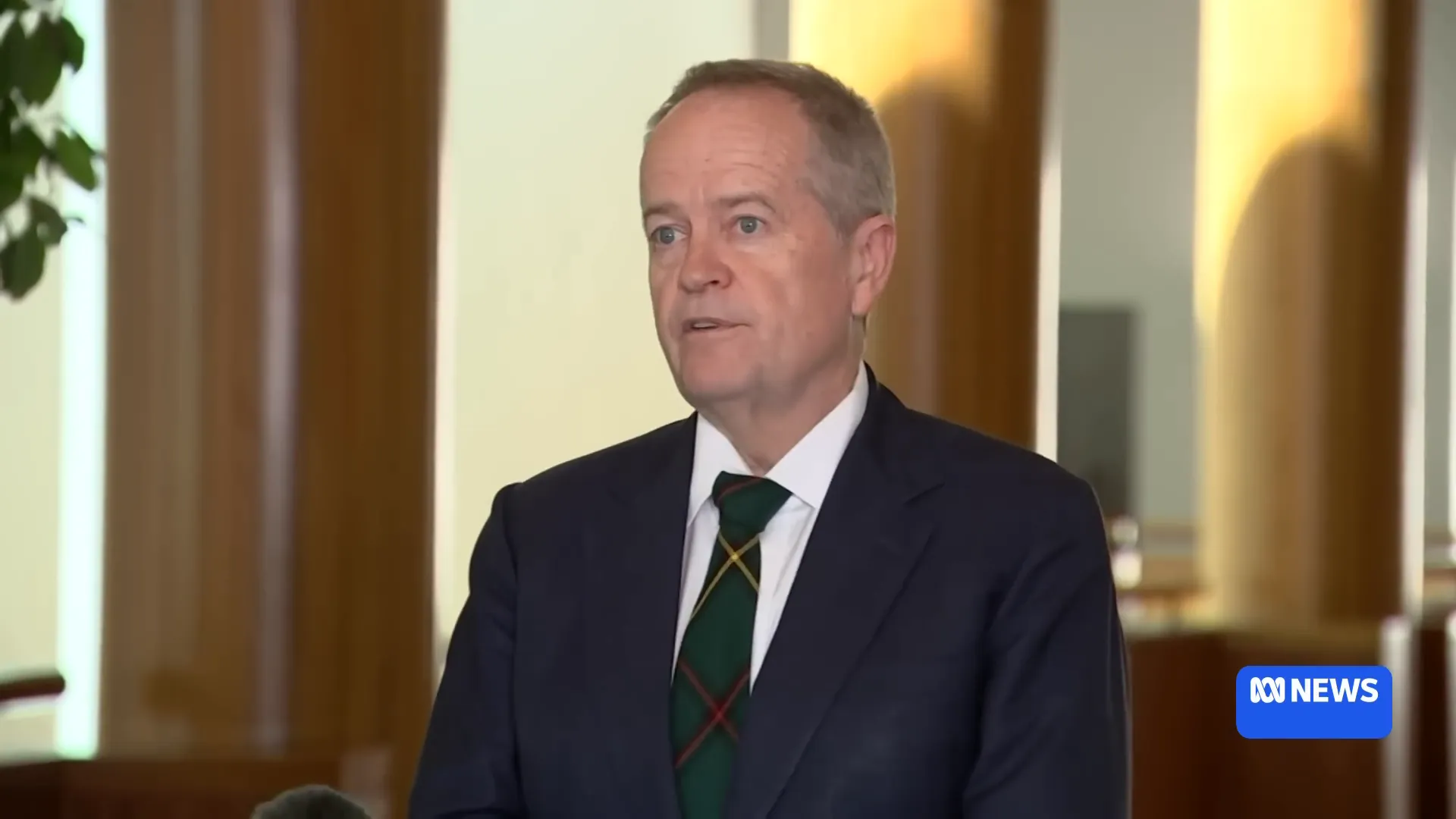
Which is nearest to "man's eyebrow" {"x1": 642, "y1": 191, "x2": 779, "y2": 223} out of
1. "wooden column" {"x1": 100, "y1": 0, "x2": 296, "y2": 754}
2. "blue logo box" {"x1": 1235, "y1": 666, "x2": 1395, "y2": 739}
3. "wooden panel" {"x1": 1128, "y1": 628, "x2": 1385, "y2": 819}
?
"wooden column" {"x1": 100, "y1": 0, "x2": 296, "y2": 754}

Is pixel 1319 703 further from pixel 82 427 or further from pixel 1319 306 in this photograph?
pixel 82 427

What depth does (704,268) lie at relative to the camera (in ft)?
4.53

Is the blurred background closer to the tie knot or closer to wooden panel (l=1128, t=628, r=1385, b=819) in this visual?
wooden panel (l=1128, t=628, r=1385, b=819)

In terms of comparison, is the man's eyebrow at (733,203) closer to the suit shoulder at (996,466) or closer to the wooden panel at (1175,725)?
the suit shoulder at (996,466)

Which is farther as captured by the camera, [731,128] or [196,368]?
[196,368]

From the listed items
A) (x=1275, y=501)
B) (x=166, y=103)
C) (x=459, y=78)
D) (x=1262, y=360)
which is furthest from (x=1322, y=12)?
(x=166, y=103)

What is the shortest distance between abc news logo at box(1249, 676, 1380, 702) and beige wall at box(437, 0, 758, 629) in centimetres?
209

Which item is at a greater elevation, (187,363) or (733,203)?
(733,203)

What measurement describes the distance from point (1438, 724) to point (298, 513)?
13.7ft

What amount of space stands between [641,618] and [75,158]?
0.86m

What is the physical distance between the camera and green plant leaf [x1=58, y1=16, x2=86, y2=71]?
72.1 inches

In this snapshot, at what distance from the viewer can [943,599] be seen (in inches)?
53.8

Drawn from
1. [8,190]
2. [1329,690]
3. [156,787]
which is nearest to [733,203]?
[8,190]

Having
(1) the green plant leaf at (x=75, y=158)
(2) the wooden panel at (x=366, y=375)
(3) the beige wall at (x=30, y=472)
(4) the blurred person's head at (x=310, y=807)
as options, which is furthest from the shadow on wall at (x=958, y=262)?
(4) the blurred person's head at (x=310, y=807)
